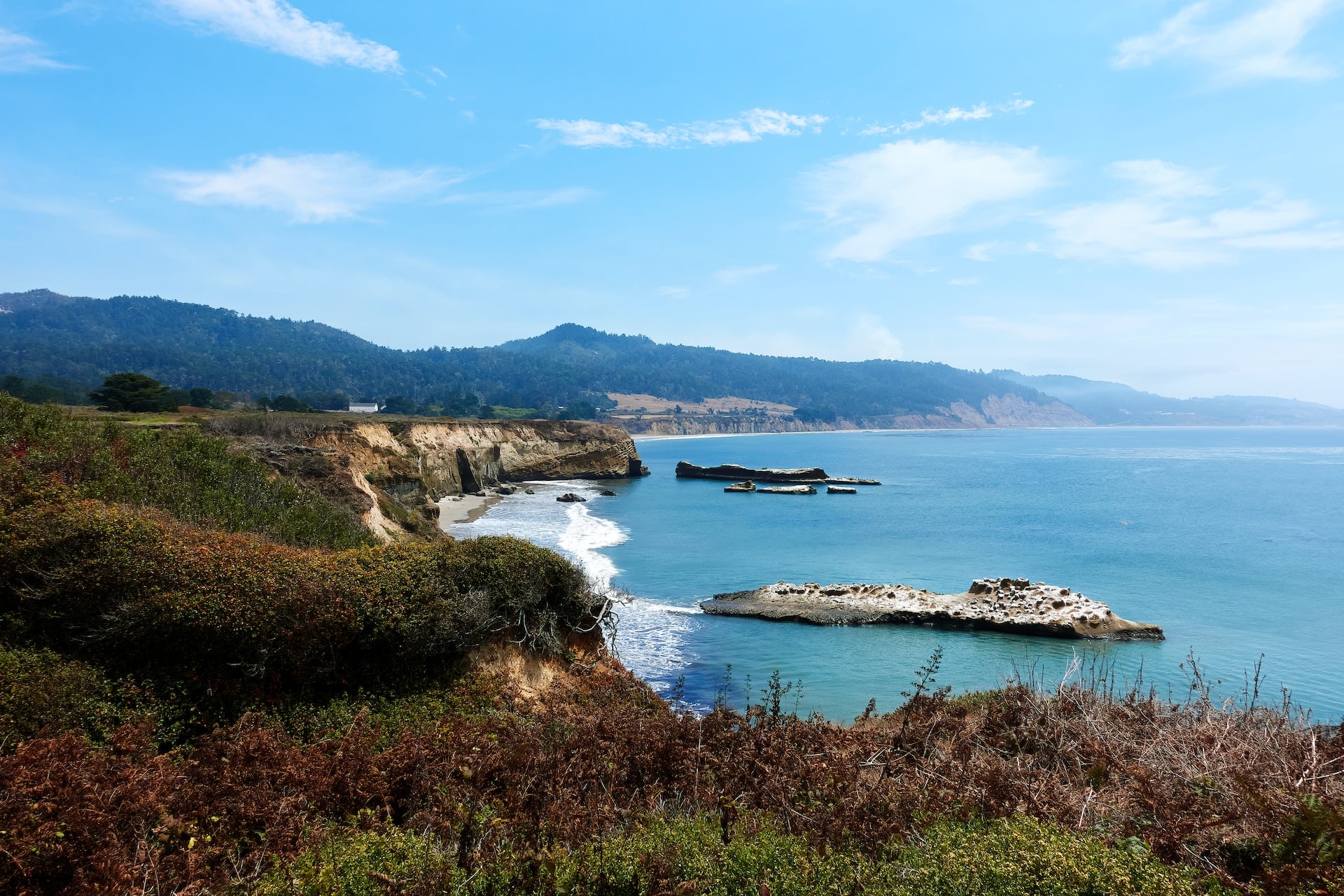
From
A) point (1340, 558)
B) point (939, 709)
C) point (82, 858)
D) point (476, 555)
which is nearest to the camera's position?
point (82, 858)

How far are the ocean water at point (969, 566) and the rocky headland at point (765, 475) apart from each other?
4.80m

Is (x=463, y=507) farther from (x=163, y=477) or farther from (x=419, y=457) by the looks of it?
(x=163, y=477)

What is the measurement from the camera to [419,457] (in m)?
59.8

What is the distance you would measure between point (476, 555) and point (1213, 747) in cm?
1190

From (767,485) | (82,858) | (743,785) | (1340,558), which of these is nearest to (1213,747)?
(743,785)

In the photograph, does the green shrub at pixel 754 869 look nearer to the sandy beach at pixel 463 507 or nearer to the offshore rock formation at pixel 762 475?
the sandy beach at pixel 463 507

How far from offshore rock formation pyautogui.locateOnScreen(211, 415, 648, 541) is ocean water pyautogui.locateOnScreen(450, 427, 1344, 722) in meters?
5.29

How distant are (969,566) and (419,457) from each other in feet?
140

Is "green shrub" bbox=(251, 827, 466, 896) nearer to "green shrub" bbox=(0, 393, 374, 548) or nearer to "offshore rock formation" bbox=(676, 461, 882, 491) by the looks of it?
"green shrub" bbox=(0, 393, 374, 548)

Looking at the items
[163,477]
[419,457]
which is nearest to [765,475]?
[419,457]

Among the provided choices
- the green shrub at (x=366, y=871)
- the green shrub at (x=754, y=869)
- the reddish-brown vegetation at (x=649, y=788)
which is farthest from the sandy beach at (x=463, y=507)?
the green shrub at (x=754, y=869)

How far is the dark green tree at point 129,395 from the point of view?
50.4 meters

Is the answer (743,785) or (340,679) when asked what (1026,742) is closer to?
(743,785)

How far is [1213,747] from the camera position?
27.7ft
